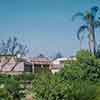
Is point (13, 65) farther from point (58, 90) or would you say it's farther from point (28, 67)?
point (58, 90)

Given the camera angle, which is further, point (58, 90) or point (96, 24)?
point (96, 24)

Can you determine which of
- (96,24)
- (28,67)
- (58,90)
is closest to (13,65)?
(28,67)

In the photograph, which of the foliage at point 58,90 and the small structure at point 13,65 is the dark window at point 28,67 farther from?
the foliage at point 58,90

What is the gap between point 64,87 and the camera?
14273 mm

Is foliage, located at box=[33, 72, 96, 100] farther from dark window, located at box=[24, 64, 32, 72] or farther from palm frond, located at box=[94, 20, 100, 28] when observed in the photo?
dark window, located at box=[24, 64, 32, 72]

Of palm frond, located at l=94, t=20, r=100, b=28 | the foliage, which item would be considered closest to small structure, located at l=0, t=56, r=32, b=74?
palm frond, located at l=94, t=20, r=100, b=28

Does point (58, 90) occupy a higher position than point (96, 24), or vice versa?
point (96, 24)

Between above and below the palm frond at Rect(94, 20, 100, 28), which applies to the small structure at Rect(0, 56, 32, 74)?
below

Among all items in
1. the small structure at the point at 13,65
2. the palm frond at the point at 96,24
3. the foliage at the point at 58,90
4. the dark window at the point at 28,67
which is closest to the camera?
the foliage at the point at 58,90

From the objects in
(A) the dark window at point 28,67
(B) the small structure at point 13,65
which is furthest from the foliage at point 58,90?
(A) the dark window at point 28,67

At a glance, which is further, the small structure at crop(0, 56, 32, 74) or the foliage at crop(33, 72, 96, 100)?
the small structure at crop(0, 56, 32, 74)

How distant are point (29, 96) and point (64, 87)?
3.02m

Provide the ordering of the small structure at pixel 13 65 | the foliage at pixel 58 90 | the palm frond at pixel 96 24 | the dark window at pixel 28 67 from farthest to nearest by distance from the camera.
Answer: the dark window at pixel 28 67
the small structure at pixel 13 65
the palm frond at pixel 96 24
the foliage at pixel 58 90

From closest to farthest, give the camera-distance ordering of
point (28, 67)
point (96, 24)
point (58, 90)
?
point (58, 90) < point (96, 24) < point (28, 67)
